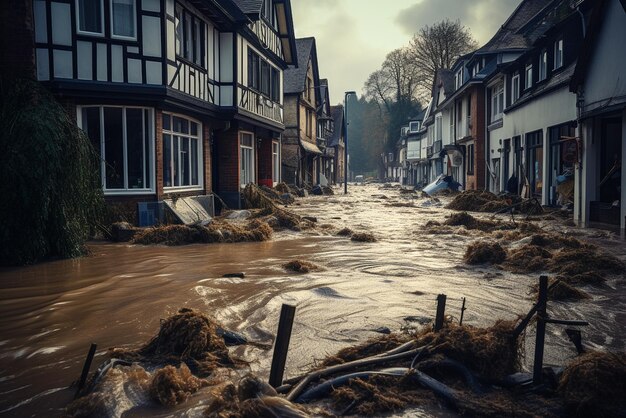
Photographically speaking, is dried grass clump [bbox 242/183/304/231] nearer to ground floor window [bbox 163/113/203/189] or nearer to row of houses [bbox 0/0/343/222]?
row of houses [bbox 0/0/343/222]

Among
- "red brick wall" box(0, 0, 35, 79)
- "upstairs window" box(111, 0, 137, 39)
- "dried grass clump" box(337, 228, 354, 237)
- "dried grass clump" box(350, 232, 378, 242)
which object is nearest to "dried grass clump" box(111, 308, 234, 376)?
"dried grass clump" box(350, 232, 378, 242)

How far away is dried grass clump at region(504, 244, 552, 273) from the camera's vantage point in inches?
363

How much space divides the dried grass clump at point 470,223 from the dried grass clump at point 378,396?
12.4 m

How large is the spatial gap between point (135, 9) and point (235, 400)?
13.8 meters

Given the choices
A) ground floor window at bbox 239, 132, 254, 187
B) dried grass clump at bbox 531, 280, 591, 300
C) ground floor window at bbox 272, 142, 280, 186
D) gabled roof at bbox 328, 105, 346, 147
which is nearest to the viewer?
dried grass clump at bbox 531, 280, 591, 300

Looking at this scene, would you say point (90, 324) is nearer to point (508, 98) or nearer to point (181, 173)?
point (181, 173)

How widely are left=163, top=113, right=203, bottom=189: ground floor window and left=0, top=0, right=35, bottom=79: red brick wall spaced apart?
13.3ft

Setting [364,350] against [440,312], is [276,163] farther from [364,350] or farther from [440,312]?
[440,312]

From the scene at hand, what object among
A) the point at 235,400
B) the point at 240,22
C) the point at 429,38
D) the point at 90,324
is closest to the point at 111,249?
the point at 90,324

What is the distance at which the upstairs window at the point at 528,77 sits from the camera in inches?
941

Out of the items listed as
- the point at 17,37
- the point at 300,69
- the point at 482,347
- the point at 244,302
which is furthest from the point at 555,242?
the point at 300,69

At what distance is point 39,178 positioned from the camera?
9.44 m

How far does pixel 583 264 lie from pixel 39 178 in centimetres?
907

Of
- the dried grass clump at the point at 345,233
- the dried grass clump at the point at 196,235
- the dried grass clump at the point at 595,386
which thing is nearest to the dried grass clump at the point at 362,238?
the dried grass clump at the point at 345,233
